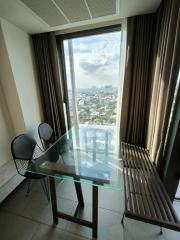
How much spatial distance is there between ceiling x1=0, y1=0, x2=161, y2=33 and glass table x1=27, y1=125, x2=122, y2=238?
1.66m

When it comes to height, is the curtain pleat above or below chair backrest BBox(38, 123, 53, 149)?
above

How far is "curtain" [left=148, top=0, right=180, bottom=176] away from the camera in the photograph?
1135 millimetres

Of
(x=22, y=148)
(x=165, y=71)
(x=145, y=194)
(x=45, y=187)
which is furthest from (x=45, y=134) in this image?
(x=165, y=71)

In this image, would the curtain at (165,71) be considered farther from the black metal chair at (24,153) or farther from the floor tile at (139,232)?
the black metal chair at (24,153)

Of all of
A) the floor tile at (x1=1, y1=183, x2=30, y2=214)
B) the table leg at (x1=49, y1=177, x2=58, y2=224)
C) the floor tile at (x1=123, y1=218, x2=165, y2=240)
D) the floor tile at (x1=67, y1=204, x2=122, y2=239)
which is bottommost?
the floor tile at (x1=123, y1=218, x2=165, y2=240)

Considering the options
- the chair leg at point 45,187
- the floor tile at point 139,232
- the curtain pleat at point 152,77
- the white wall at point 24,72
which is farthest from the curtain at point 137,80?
the white wall at point 24,72

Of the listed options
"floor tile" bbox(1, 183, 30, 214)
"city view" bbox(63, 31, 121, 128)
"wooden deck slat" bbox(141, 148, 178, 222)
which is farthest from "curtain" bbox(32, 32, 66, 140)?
"wooden deck slat" bbox(141, 148, 178, 222)

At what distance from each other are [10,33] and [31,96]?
2.98ft

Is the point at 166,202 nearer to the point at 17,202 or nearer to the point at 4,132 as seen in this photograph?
the point at 17,202

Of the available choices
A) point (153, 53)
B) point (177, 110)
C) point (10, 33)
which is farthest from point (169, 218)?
point (10, 33)

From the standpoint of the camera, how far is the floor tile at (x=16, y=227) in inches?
50.3

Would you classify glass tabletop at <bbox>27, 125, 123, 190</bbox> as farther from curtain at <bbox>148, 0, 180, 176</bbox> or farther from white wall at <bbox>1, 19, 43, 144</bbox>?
white wall at <bbox>1, 19, 43, 144</bbox>

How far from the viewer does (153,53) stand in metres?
1.73

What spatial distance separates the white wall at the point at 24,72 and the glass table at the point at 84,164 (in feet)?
2.39
